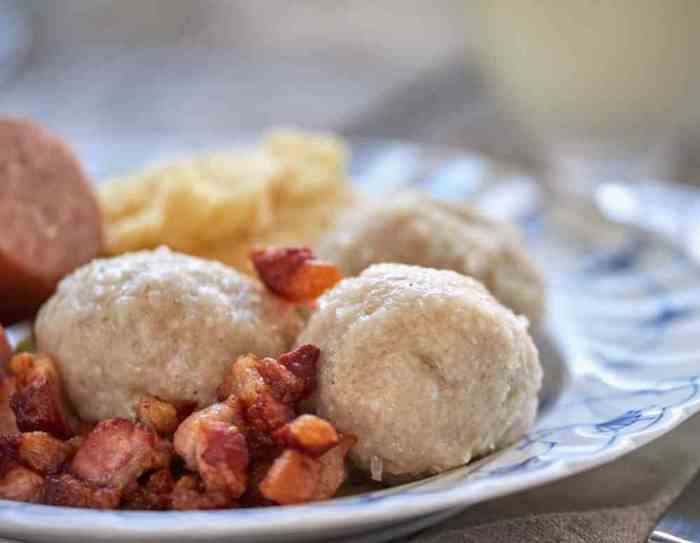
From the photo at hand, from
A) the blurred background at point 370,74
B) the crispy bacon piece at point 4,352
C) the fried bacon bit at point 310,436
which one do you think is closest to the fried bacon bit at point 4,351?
the crispy bacon piece at point 4,352

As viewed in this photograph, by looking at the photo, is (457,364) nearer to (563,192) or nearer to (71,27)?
(563,192)

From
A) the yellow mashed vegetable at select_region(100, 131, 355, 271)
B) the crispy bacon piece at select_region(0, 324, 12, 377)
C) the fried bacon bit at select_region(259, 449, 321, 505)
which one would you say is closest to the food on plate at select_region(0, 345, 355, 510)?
the fried bacon bit at select_region(259, 449, 321, 505)

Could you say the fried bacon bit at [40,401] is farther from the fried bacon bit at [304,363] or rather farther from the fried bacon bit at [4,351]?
the fried bacon bit at [304,363]

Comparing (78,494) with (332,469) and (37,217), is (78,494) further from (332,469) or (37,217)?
(37,217)

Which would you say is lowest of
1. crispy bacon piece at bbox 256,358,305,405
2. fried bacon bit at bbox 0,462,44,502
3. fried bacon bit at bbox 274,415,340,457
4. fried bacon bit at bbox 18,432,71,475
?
fried bacon bit at bbox 0,462,44,502

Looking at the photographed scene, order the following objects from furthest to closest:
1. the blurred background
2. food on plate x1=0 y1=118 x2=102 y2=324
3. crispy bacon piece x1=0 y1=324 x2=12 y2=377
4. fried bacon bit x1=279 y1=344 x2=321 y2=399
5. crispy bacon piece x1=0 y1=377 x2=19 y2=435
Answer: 1. the blurred background
2. food on plate x1=0 y1=118 x2=102 y2=324
3. crispy bacon piece x1=0 y1=324 x2=12 y2=377
4. crispy bacon piece x1=0 y1=377 x2=19 y2=435
5. fried bacon bit x1=279 y1=344 x2=321 y2=399

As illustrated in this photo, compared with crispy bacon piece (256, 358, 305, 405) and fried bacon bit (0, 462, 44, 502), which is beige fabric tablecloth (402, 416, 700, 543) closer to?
crispy bacon piece (256, 358, 305, 405)
